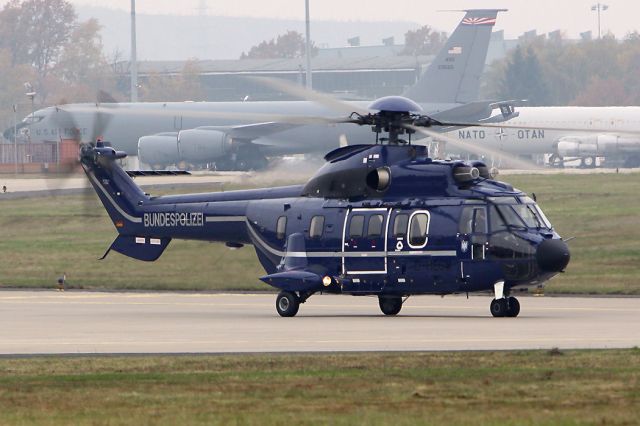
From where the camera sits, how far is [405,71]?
610 ft

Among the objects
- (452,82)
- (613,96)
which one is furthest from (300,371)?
(613,96)

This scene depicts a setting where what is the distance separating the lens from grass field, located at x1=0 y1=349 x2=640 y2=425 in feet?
48.9

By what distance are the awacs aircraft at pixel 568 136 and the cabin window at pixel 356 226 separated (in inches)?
2595

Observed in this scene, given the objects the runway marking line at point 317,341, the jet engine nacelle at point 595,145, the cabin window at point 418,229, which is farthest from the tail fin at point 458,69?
the runway marking line at point 317,341

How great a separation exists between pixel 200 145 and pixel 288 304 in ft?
181

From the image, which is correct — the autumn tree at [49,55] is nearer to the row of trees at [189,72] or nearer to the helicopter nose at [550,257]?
the row of trees at [189,72]

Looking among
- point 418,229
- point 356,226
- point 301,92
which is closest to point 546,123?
point 356,226

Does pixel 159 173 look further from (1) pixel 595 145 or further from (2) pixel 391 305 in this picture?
(1) pixel 595 145

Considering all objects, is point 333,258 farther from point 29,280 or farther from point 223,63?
point 223,63

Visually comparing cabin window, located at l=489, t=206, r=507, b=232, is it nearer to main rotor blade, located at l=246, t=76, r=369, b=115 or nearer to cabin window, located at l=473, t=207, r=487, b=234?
cabin window, located at l=473, t=207, r=487, b=234

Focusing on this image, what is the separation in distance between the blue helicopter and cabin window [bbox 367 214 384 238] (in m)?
0.02

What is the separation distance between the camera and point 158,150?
83.2 metres

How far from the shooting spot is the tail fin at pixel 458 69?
269ft

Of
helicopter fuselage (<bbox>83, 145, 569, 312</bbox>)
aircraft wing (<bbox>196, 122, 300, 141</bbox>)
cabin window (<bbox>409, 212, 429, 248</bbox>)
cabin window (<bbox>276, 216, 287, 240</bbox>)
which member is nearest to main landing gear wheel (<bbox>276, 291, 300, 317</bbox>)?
helicopter fuselage (<bbox>83, 145, 569, 312</bbox>)
